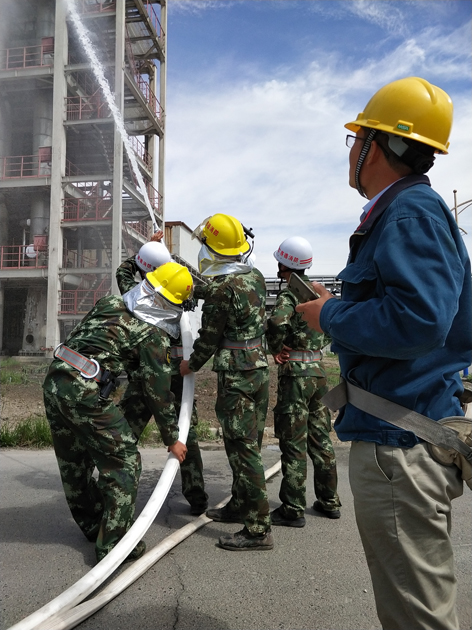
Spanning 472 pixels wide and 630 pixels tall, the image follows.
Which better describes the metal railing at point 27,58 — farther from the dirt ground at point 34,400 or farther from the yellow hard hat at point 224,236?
the yellow hard hat at point 224,236

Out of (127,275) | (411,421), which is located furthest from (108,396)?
(411,421)

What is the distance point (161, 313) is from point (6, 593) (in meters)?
1.86

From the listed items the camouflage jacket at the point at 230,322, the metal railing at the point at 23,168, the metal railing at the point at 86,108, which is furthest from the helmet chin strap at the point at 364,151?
the metal railing at the point at 86,108

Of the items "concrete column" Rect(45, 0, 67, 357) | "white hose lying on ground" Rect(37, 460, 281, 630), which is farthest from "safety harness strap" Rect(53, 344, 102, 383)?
"concrete column" Rect(45, 0, 67, 357)

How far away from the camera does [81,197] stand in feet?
68.4

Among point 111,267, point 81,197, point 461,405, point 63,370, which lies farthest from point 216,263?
point 81,197

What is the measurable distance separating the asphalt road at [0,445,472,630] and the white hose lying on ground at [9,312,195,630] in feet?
0.49

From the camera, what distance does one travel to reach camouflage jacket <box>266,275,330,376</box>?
3.92m

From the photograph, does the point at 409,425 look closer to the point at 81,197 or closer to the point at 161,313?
the point at 161,313

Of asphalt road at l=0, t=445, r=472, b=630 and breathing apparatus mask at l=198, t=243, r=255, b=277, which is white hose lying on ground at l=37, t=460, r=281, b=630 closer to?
asphalt road at l=0, t=445, r=472, b=630

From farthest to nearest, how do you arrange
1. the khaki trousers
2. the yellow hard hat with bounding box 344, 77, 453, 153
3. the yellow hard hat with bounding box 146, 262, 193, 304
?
the yellow hard hat with bounding box 146, 262, 193, 304 → the yellow hard hat with bounding box 344, 77, 453, 153 → the khaki trousers

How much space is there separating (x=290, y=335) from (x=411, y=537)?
2681mm

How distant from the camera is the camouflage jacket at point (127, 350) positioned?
320cm

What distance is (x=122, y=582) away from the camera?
2.71 metres
